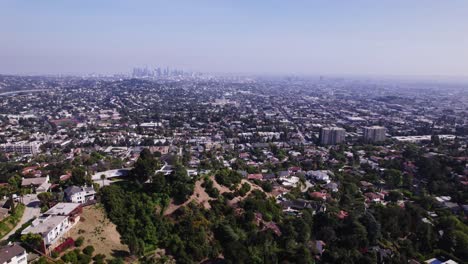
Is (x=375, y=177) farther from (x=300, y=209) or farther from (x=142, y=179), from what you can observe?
(x=142, y=179)

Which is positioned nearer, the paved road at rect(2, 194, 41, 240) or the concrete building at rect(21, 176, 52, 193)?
the paved road at rect(2, 194, 41, 240)

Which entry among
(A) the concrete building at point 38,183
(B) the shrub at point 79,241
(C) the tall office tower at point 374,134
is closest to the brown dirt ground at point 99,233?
(B) the shrub at point 79,241

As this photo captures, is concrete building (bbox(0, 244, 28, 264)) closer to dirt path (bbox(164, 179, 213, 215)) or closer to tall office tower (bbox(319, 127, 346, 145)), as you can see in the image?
dirt path (bbox(164, 179, 213, 215))

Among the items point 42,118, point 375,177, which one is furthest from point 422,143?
point 42,118

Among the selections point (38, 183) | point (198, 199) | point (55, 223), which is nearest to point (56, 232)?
point (55, 223)

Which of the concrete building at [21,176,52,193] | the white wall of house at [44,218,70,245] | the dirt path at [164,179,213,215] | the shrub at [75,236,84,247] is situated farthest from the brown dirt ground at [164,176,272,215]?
the concrete building at [21,176,52,193]

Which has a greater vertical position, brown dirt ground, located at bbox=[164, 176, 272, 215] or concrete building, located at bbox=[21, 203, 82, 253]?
concrete building, located at bbox=[21, 203, 82, 253]

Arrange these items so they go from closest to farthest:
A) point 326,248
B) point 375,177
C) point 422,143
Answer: point 326,248 → point 375,177 → point 422,143
